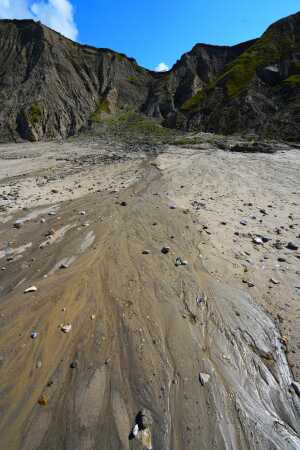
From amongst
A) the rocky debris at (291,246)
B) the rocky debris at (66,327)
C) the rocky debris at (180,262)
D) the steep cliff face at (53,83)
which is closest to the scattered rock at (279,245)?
the rocky debris at (291,246)

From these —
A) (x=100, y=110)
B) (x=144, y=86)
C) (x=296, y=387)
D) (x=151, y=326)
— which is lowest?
(x=296, y=387)

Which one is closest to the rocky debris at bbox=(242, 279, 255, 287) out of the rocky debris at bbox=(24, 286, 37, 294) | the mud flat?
the mud flat

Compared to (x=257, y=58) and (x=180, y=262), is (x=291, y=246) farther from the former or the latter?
(x=257, y=58)

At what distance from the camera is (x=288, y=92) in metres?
42.6

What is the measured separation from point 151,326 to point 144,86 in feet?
289

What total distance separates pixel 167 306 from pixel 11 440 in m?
3.00

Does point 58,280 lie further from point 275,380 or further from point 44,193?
point 44,193

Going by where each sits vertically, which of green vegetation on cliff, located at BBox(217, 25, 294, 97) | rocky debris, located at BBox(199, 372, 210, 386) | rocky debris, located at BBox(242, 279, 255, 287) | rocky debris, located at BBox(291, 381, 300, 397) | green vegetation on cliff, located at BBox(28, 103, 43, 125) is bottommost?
rocky debris, located at BBox(291, 381, 300, 397)

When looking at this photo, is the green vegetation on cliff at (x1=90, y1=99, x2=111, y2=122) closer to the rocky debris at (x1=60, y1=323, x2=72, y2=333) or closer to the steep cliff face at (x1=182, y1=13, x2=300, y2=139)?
the steep cliff face at (x1=182, y1=13, x2=300, y2=139)

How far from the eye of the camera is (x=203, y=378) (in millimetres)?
3910

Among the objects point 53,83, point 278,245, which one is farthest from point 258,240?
point 53,83

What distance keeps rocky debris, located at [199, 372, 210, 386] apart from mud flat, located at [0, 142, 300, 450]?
15mm

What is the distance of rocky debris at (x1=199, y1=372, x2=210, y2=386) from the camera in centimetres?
387

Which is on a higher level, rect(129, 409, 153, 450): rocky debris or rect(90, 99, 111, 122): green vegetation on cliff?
rect(90, 99, 111, 122): green vegetation on cliff
